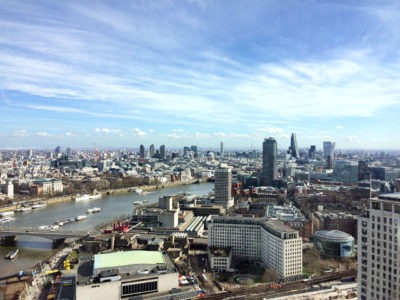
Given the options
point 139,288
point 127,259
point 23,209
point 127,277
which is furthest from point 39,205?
point 139,288

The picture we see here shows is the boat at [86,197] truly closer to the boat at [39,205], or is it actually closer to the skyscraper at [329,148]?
the boat at [39,205]

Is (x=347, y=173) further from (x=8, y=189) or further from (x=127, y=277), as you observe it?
(x=8, y=189)

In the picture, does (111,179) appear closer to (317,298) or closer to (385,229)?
(317,298)

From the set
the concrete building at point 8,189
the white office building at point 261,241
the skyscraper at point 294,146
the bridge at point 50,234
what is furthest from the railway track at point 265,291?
the skyscraper at point 294,146

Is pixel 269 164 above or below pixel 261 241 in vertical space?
above

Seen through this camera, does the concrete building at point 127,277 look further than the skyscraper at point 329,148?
No

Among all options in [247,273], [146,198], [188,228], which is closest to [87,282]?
[247,273]
